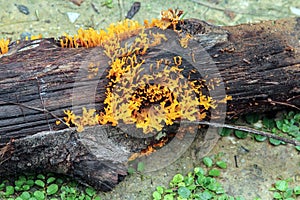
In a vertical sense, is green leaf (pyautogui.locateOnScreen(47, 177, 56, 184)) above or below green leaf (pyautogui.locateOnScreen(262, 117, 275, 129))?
below

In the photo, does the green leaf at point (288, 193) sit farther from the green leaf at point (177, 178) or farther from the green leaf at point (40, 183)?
the green leaf at point (40, 183)

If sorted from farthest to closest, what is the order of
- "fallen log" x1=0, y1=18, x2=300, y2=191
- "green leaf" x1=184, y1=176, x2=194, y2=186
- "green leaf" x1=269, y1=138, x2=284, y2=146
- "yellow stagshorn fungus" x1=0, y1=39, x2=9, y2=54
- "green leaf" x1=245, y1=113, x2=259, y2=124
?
"green leaf" x1=245, y1=113, x2=259, y2=124 → "green leaf" x1=269, y1=138, x2=284, y2=146 → "green leaf" x1=184, y1=176, x2=194, y2=186 → "yellow stagshorn fungus" x1=0, y1=39, x2=9, y2=54 → "fallen log" x1=0, y1=18, x2=300, y2=191

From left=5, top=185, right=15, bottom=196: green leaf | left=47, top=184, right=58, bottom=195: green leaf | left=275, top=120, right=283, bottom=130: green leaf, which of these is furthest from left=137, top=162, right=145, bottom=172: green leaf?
left=275, top=120, right=283, bottom=130: green leaf

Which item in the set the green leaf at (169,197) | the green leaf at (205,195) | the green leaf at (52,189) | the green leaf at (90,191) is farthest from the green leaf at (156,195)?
the green leaf at (52,189)

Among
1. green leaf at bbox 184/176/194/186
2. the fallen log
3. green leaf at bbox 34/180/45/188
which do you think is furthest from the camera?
green leaf at bbox 184/176/194/186

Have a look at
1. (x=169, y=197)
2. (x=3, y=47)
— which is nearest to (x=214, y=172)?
(x=169, y=197)

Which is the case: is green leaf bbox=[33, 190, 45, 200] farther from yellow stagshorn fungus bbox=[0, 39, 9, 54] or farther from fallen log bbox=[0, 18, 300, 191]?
yellow stagshorn fungus bbox=[0, 39, 9, 54]
